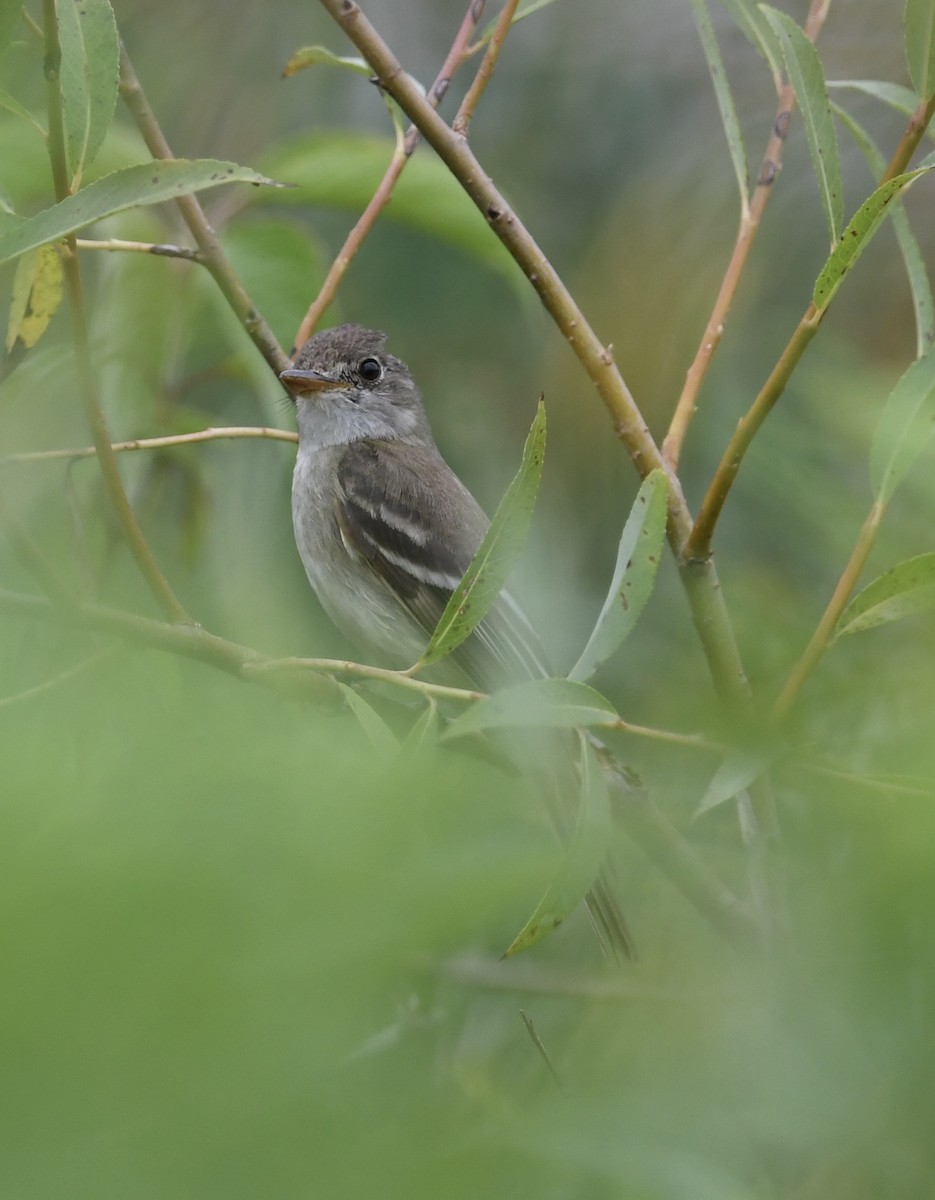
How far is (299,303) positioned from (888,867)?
75.3 inches

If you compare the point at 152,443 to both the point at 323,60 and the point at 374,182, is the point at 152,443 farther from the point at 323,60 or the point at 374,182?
the point at 374,182

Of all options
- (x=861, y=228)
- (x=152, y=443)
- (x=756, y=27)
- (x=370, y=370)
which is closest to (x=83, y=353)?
(x=152, y=443)

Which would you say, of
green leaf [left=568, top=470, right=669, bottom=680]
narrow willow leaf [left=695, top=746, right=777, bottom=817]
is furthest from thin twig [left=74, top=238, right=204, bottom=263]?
narrow willow leaf [left=695, top=746, right=777, bottom=817]

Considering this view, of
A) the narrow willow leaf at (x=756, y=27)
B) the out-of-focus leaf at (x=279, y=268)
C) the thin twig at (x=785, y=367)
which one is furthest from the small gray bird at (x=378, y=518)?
the thin twig at (x=785, y=367)

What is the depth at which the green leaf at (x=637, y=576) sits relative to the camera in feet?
3.32

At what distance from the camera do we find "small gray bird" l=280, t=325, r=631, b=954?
2.59m

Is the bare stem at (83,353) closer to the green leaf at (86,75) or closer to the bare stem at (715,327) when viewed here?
the green leaf at (86,75)

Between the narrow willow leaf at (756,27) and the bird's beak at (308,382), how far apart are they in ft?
2.82

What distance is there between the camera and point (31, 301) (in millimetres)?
1420

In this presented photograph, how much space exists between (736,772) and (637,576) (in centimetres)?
51

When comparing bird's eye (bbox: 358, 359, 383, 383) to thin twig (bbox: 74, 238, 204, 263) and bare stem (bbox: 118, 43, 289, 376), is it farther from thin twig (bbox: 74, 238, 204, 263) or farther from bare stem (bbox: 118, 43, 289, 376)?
thin twig (bbox: 74, 238, 204, 263)

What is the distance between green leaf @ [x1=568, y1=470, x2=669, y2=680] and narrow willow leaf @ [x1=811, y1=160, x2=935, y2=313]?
0.63 feet

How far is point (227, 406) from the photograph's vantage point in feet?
10.4

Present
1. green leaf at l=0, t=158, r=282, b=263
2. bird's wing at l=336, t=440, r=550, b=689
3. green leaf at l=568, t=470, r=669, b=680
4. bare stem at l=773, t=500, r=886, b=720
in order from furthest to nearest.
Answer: bird's wing at l=336, t=440, r=550, b=689 → green leaf at l=568, t=470, r=669, b=680 → green leaf at l=0, t=158, r=282, b=263 → bare stem at l=773, t=500, r=886, b=720
